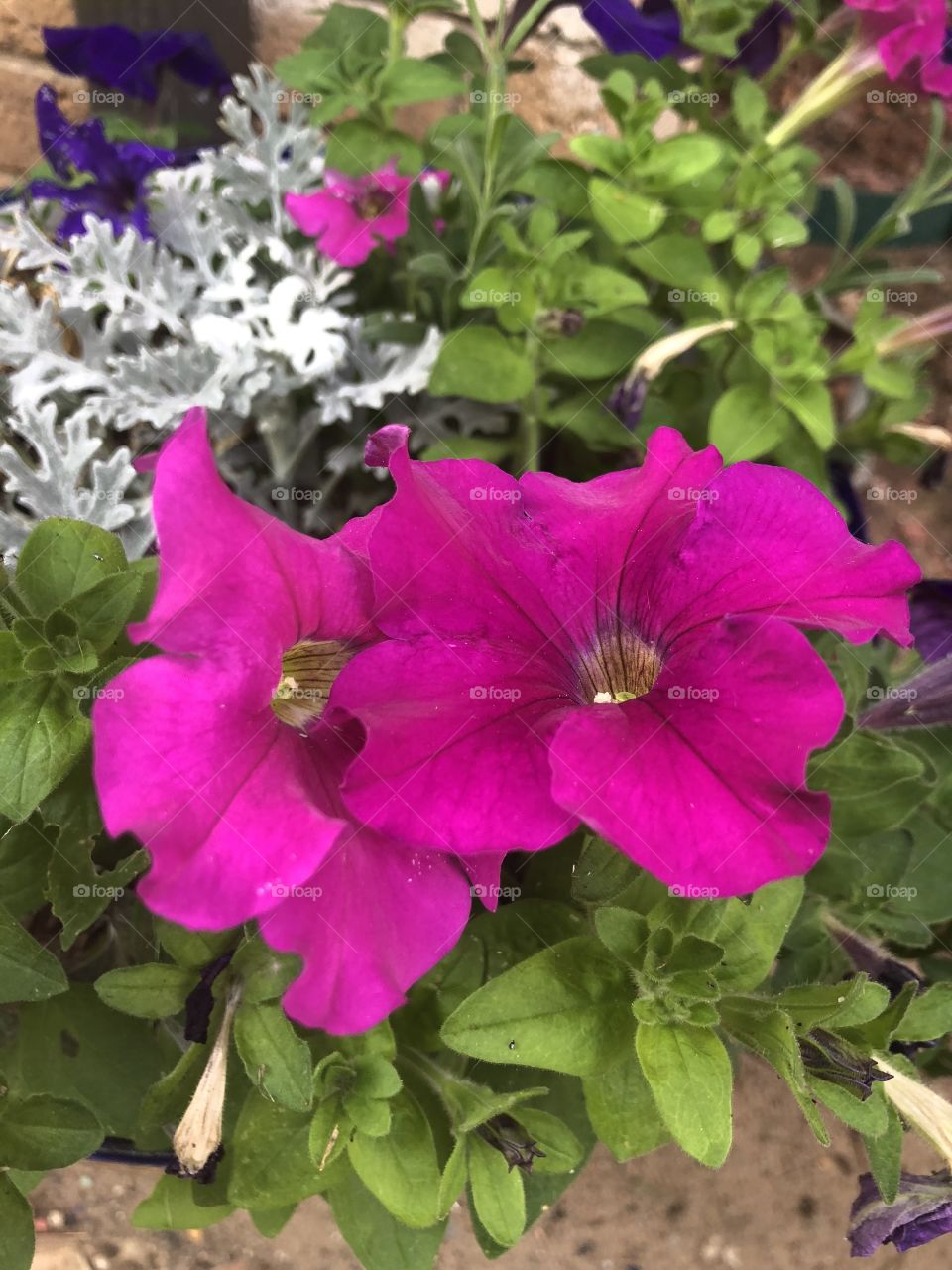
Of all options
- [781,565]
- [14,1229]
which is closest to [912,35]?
[781,565]

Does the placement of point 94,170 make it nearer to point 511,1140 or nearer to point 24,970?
point 24,970

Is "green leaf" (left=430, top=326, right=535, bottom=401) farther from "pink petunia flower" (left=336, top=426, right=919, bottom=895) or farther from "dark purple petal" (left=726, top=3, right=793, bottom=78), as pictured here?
"dark purple petal" (left=726, top=3, right=793, bottom=78)

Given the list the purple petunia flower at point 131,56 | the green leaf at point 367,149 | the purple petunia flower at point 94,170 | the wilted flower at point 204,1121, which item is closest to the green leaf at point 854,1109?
the wilted flower at point 204,1121

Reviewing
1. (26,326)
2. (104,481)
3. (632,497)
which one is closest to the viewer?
(632,497)

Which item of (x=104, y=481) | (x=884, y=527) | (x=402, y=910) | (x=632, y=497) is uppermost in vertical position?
Answer: (x=632, y=497)

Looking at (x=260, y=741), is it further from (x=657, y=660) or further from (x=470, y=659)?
(x=657, y=660)

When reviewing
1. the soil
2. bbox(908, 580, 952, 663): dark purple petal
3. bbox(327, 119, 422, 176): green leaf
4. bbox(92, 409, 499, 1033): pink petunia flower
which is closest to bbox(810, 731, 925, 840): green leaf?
bbox(908, 580, 952, 663): dark purple petal

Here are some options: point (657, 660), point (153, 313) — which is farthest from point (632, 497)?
point (153, 313)
